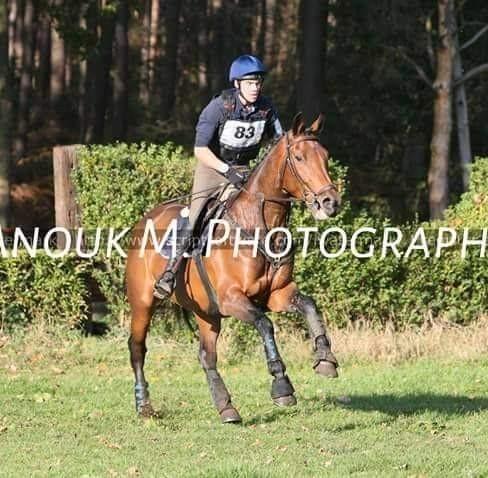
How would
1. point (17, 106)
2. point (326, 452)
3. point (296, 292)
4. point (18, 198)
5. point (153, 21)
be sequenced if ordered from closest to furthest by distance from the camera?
point (326, 452)
point (296, 292)
point (18, 198)
point (17, 106)
point (153, 21)

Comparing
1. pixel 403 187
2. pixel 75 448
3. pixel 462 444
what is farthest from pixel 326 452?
pixel 403 187

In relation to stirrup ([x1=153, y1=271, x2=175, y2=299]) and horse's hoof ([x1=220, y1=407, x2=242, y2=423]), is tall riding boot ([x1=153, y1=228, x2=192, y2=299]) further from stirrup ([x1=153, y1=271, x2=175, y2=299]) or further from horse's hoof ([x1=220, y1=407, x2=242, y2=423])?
horse's hoof ([x1=220, y1=407, x2=242, y2=423])

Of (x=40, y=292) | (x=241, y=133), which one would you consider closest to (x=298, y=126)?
(x=241, y=133)

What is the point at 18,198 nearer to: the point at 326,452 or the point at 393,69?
the point at 393,69

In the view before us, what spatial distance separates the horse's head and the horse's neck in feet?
0.27

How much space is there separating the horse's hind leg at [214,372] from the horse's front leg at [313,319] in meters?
1.05

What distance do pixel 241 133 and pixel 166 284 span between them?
5.34 feet

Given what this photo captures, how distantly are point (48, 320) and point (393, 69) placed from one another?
14128 mm

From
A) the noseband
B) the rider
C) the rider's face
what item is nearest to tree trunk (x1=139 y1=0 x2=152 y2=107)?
the rider

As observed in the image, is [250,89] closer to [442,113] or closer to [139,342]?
[139,342]

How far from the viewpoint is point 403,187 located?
2803cm

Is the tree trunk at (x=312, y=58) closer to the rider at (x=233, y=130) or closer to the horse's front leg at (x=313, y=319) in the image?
the rider at (x=233, y=130)

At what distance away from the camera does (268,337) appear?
10.1 m

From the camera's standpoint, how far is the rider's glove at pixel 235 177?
10.8m
